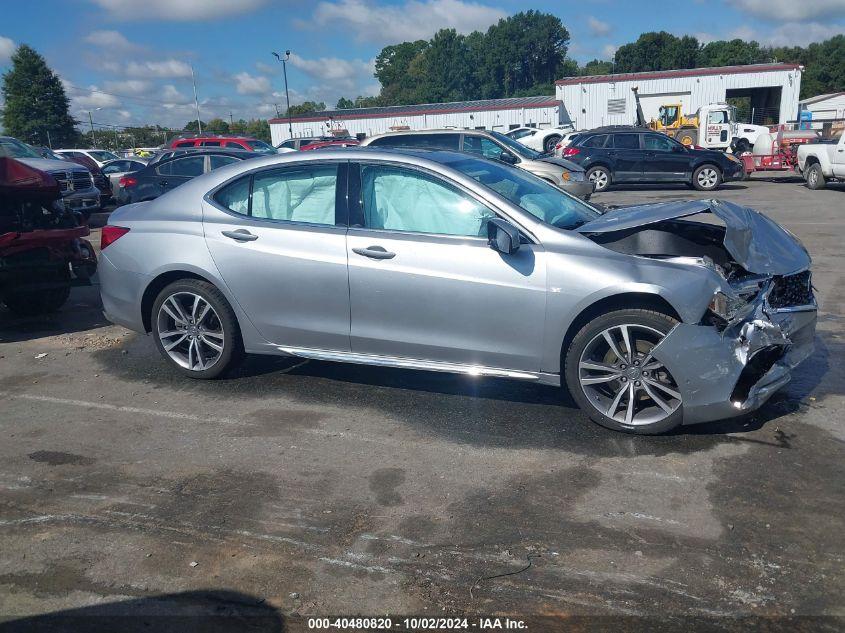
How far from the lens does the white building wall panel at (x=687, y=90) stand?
46.3 m

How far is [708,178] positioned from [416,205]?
18757 mm

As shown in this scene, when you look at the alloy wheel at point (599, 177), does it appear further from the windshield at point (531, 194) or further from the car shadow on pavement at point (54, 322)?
the windshield at point (531, 194)

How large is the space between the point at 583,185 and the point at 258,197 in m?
10.7

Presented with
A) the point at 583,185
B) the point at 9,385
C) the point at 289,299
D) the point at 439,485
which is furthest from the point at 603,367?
the point at 583,185

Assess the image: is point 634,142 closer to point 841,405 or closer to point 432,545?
point 841,405

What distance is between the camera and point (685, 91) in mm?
47125

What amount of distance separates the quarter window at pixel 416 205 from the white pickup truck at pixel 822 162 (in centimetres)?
1771

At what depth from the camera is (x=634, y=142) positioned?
21.3 metres

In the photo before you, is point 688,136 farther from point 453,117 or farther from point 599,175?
point 453,117

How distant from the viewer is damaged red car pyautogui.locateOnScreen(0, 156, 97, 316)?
22.3 ft

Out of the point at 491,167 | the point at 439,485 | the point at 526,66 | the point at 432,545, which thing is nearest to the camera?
the point at 432,545

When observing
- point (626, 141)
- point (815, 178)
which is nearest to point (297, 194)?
point (626, 141)

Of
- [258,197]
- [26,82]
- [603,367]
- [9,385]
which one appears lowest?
[9,385]

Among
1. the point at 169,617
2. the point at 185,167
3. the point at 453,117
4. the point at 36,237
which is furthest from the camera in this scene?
the point at 453,117
